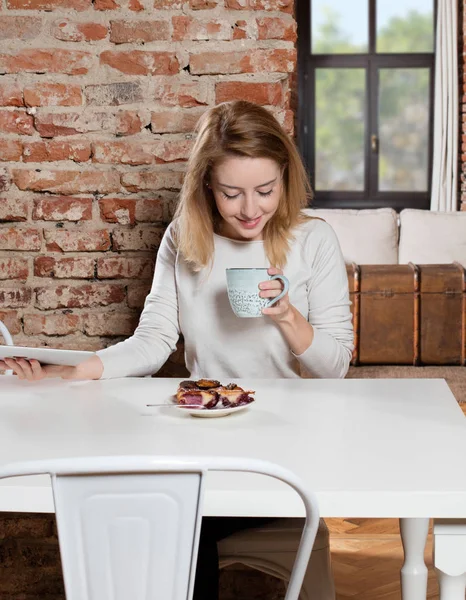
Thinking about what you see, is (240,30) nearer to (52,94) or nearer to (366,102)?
(52,94)

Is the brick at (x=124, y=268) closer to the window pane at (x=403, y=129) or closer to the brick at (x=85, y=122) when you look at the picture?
the brick at (x=85, y=122)

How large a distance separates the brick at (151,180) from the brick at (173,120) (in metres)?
0.10

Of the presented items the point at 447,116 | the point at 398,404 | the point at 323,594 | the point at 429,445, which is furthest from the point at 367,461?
the point at 447,116

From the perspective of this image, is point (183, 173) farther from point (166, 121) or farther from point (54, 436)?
point (54, 436)

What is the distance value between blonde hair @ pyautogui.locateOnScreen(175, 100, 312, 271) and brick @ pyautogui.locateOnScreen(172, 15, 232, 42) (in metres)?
0.25

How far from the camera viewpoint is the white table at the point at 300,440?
966mm

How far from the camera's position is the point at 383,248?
16.5 feet

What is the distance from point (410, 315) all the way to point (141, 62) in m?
1.89

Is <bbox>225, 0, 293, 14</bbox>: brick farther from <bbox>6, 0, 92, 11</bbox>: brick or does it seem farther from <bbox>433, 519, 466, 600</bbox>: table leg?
<bbox>433, 519, 466, 600</bbox>: table leg

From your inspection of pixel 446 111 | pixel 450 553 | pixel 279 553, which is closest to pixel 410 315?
pixel 279 553

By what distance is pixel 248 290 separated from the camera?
145cm

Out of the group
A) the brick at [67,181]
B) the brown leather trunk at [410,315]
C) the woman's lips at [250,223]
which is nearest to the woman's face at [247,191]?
the woman's lips at [250,223]

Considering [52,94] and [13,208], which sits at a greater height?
[52,94]

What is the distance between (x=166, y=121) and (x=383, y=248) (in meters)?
3.18
